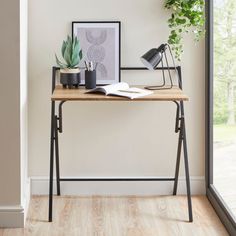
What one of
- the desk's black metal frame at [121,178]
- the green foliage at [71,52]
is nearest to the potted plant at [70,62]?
the green foliage at [71,52]

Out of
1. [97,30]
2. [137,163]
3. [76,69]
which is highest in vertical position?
[97,30]

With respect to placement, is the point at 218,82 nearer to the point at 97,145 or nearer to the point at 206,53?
the point at 206,53

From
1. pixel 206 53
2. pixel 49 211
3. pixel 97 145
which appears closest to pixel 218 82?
pixel 206 53

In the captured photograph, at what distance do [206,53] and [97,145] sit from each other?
894 mm

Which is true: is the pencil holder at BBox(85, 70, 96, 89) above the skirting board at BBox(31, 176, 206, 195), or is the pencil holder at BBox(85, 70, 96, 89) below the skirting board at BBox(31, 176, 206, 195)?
above

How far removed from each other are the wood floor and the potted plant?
745mm

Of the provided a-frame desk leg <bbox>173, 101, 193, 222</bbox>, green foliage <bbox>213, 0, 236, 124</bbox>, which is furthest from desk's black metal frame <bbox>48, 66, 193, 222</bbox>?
green foliage <bbox>213, 0, 236, 124</bbox>

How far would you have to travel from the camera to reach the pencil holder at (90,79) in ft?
12.2

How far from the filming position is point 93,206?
383 cm
